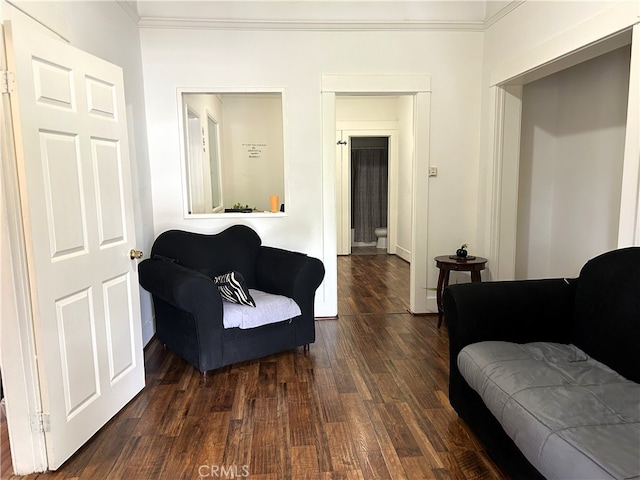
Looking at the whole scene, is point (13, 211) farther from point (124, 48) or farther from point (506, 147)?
point (506, 147)

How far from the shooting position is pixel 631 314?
175 cm

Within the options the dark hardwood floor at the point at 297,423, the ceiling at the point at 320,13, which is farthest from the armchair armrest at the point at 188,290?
the ceiling at the point at 320,13

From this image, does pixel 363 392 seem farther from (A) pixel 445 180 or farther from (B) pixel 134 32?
(B) pixel 134 32

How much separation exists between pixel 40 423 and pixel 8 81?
1.44m

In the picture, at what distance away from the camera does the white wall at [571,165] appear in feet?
11.0

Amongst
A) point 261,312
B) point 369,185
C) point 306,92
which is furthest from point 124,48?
point 369,185

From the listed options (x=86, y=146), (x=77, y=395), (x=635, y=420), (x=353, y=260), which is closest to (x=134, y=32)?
(x=86, y=146)

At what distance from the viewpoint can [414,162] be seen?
3803 millimetres

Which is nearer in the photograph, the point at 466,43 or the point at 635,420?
the point at 635,420

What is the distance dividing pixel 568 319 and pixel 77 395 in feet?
8.02

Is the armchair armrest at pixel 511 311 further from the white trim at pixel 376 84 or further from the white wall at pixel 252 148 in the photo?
the white wall at pixel 252 148

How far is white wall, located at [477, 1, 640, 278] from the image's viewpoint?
222cm

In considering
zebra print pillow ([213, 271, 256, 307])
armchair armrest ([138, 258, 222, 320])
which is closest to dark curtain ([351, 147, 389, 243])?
zebra print pillow ([213, 271, 256, 307])

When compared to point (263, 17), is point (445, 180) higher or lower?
lower
